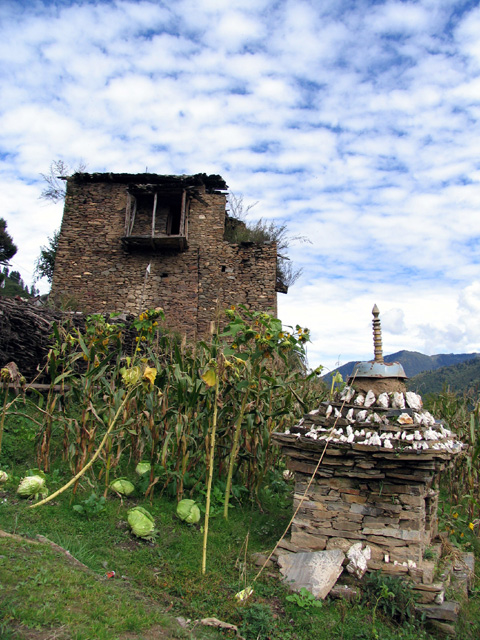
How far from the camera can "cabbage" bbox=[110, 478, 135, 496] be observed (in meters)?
4.61

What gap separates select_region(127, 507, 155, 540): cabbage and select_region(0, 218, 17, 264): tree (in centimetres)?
2593

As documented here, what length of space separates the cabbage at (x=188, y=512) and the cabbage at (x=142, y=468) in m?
0.83

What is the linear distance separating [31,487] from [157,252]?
12532 millimetres

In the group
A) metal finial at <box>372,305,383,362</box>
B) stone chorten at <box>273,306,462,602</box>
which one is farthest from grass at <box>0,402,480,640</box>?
metal finial at <box>372,305,383,362</box>

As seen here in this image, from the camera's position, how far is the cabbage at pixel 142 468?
5.06 meters

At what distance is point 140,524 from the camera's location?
13.1ft

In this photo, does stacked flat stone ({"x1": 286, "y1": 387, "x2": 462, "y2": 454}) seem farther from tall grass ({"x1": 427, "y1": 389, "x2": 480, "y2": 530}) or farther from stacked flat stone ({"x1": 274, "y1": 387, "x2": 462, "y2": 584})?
tall grass ({"x1": 427, "y1": 389, "x2": 480, "y2": 530})

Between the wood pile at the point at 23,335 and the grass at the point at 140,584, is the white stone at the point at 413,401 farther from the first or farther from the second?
the wood pile at the point at 23,335

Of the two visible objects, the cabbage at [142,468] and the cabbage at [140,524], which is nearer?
the cabbage at [140,524]

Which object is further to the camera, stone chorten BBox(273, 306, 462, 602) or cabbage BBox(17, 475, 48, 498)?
cabbage BBox(17, 475, 48, 498)

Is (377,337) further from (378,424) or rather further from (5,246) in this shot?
(5,246)

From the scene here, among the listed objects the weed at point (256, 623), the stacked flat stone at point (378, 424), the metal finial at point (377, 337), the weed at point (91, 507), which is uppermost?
the metal finial at point (377, 337)

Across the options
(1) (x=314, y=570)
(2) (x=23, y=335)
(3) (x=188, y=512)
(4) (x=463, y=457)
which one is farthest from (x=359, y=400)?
(2) (x=23, y=335)

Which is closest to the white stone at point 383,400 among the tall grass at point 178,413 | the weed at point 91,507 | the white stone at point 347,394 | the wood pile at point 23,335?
the white stone at point 347,394
